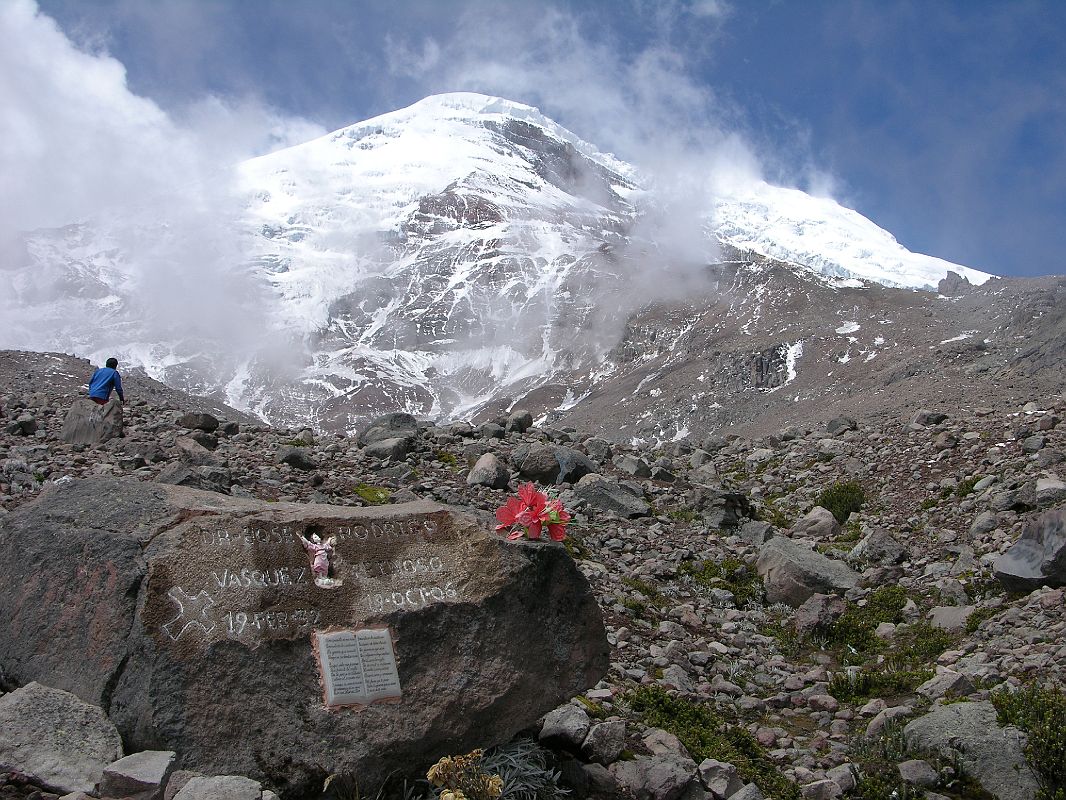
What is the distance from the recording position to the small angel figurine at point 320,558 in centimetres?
638

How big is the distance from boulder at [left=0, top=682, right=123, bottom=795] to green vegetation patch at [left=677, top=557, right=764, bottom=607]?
29.2 ft

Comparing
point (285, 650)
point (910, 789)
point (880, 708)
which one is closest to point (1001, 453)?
point (880, 708)

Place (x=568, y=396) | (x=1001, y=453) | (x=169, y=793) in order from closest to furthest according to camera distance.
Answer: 1. (x=169, y=793)
2. (x=1001, y=453)
3. (x=568, y=396)

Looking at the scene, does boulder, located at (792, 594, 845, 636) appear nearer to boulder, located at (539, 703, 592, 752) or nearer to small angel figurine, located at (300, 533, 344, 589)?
boulder, located at (539, 703, 592, 752)

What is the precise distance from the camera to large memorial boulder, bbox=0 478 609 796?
221 inches

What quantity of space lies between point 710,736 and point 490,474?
887 centimetres

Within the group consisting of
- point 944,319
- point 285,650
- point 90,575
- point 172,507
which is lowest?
point 285,650

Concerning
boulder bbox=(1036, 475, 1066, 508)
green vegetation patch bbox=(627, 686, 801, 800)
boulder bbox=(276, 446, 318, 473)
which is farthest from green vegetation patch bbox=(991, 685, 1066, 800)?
boulder bbox=(276, 446, 318, 473)

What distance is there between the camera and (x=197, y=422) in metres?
17.3

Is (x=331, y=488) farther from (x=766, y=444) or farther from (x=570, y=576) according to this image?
(x=766, y=444)

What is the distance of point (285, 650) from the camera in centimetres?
593

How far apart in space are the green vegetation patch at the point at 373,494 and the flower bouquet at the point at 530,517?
6787 millimetres

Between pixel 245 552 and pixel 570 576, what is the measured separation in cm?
270

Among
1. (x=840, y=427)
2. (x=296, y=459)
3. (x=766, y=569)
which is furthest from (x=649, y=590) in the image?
(x=840, y=427)
